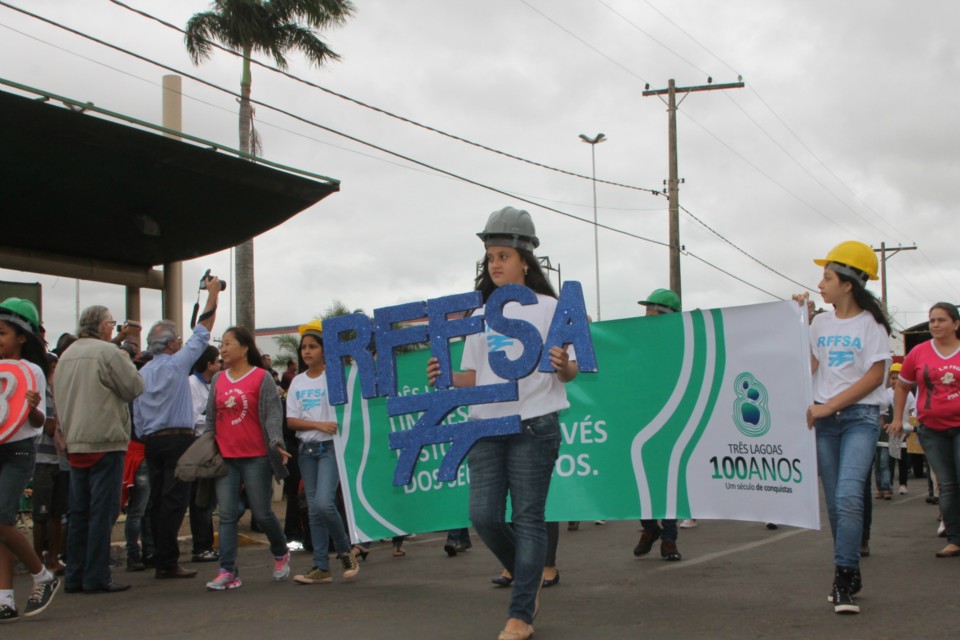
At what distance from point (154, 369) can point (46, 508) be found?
1.43 m

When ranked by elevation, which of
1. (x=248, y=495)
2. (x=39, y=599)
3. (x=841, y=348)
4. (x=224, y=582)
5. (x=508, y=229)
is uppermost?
(x=508, y=229)

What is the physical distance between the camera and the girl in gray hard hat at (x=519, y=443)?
198 inches

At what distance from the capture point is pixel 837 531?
5.68m

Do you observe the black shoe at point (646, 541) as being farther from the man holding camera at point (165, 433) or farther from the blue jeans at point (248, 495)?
the man holding camera at point (165, 433)

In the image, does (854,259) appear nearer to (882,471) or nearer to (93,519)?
(93,519)

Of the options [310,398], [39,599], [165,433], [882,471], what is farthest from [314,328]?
[882,471]

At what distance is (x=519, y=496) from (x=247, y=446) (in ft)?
10.1

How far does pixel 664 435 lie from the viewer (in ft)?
22.9

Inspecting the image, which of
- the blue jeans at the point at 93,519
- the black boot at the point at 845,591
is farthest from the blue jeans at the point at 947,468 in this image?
the blue jeans at the point at 93,519

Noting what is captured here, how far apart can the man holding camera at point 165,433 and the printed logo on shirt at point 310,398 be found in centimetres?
104

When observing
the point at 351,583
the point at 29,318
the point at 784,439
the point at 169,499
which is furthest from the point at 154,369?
the point at 784,439

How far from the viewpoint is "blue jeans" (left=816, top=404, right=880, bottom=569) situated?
5.58 meters

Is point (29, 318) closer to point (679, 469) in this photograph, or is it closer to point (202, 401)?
point (202, 401)

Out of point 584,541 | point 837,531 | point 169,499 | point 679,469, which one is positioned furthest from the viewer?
point 584,541
